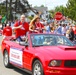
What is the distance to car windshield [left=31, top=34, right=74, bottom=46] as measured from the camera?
9117 millimetres

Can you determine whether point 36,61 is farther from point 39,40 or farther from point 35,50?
point 39,40

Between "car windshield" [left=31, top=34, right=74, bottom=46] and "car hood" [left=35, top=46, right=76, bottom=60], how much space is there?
395mm

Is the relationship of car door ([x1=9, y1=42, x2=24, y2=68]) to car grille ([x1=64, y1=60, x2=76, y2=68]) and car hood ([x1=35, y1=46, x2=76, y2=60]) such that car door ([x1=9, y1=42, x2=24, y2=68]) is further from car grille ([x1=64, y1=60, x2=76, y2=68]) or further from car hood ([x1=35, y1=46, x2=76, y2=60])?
car grille ([x1=64, y1=60, x2=76, y2=68])

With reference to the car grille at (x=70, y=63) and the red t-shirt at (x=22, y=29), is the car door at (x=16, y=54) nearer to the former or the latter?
the red t-shirt at (x=22, y=29)

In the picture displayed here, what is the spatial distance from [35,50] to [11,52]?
1.91m

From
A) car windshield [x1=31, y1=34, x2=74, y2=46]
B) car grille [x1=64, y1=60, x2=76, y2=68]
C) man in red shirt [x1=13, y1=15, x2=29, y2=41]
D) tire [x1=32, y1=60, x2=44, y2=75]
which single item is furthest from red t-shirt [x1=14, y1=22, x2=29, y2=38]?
car grille [x1=64, y1=60, x2=76, y2=68]

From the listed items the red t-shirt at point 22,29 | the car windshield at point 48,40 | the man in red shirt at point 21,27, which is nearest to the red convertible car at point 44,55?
the car windshield at point 48,40

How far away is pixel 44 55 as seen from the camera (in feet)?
26.4

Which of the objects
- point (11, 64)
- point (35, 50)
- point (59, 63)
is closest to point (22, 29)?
point (11, 64)

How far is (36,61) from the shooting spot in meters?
8.26

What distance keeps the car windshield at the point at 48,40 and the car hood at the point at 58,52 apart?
395 millimetres

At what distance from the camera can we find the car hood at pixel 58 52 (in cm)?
788

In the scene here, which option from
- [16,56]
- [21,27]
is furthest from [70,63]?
[21,27]

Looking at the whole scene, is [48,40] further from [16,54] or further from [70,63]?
[70,63]
